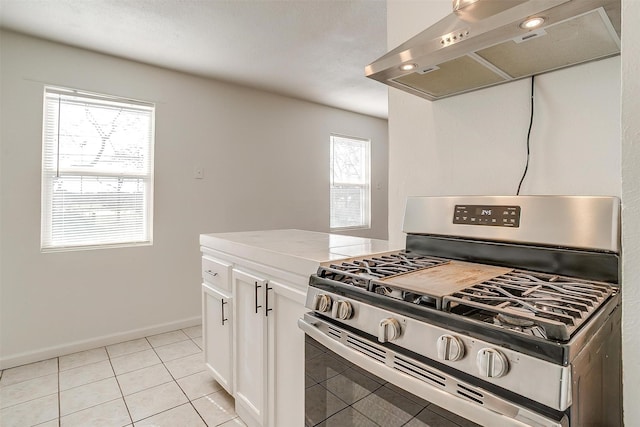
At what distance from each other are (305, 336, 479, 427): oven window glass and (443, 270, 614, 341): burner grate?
8.6 inches

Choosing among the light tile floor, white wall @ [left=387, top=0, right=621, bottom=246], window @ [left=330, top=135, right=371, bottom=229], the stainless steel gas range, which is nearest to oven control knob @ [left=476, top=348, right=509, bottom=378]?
the stainless steel gas range

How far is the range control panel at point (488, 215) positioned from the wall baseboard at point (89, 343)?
2789 millimetres

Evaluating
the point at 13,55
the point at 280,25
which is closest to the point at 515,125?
the point at 280,25

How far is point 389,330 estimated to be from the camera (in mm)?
796

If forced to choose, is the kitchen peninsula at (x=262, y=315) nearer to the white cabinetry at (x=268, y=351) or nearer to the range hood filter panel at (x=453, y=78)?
the white cabinetry at (x=268, y=351)

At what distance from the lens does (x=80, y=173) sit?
2641mm

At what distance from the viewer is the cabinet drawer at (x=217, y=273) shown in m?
1.77

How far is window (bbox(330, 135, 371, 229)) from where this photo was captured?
4480mm

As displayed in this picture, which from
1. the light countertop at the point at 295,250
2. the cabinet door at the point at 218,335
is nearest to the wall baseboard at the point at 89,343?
the cabinet door at the point at 218,335

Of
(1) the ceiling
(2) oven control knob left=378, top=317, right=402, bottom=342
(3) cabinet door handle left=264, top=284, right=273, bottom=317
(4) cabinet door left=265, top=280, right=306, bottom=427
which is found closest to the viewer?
(2) oven control knob left=378, top=317, right=402, bottom=342

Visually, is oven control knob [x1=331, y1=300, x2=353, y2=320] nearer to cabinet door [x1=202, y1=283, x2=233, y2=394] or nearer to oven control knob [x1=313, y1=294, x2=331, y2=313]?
oven control knob [x1=313, y1=294, x2=331, y2=313]

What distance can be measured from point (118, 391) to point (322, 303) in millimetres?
1853

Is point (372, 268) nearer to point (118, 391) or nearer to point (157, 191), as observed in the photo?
point (118, 391)

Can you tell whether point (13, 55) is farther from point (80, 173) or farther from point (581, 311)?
point (581, 311)
